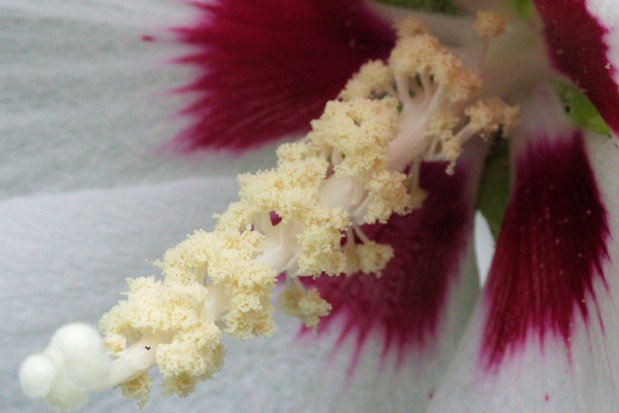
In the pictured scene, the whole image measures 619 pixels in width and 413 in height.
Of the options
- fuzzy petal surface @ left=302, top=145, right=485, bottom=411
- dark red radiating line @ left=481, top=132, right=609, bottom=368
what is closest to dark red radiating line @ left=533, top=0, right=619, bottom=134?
dark red radiating line @ left=481, top=132, right=609, bottom=368

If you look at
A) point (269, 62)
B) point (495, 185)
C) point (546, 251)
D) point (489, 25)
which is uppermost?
point (269, 62)

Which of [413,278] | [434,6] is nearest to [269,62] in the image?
[434,6]

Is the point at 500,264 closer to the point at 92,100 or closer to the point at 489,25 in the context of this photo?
the point at 489,25

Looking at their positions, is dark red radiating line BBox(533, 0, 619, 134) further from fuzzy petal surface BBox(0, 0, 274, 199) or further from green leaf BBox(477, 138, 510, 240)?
fuzzy petal surface BBox(0, 0, 274, 199)

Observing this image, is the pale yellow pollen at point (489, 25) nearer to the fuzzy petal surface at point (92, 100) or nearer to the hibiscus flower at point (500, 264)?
the hibiscus flower at point (500, 264)

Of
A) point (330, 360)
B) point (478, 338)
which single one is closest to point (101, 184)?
point (330, 360)
